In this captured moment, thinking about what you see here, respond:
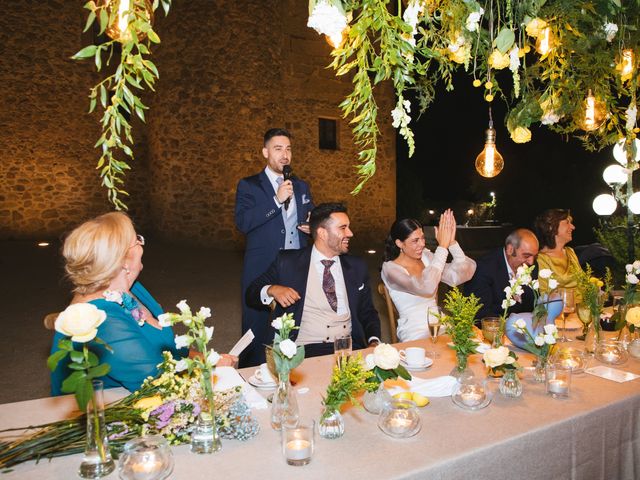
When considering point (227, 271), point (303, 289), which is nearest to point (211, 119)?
point (227, 271)

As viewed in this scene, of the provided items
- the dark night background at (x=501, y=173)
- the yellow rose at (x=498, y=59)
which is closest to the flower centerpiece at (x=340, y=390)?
the yellow rose at (x=498, y=59)

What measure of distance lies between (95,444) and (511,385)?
1.36 m

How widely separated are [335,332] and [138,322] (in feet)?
4.07

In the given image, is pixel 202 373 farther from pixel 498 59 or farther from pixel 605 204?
pixel 605 204

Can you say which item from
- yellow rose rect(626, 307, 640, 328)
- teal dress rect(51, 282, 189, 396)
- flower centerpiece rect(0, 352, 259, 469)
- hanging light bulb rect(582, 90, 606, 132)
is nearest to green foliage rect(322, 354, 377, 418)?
flower centerpiece rect(0, 352, 259, 469)

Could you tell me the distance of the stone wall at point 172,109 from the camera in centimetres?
1054

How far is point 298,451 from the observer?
4.06 ft

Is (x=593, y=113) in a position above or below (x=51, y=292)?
above

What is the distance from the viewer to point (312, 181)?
12648 mm

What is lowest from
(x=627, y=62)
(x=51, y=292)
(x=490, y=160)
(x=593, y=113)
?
(x=51, y=292)

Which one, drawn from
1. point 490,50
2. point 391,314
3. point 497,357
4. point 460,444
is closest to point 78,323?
point 460,444

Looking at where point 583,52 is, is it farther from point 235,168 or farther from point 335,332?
point 235,168

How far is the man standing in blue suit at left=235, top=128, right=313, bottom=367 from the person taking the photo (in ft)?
11.1

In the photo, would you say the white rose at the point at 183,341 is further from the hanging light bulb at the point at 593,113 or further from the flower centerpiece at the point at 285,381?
the hanging light bulb at the point at 593,113
